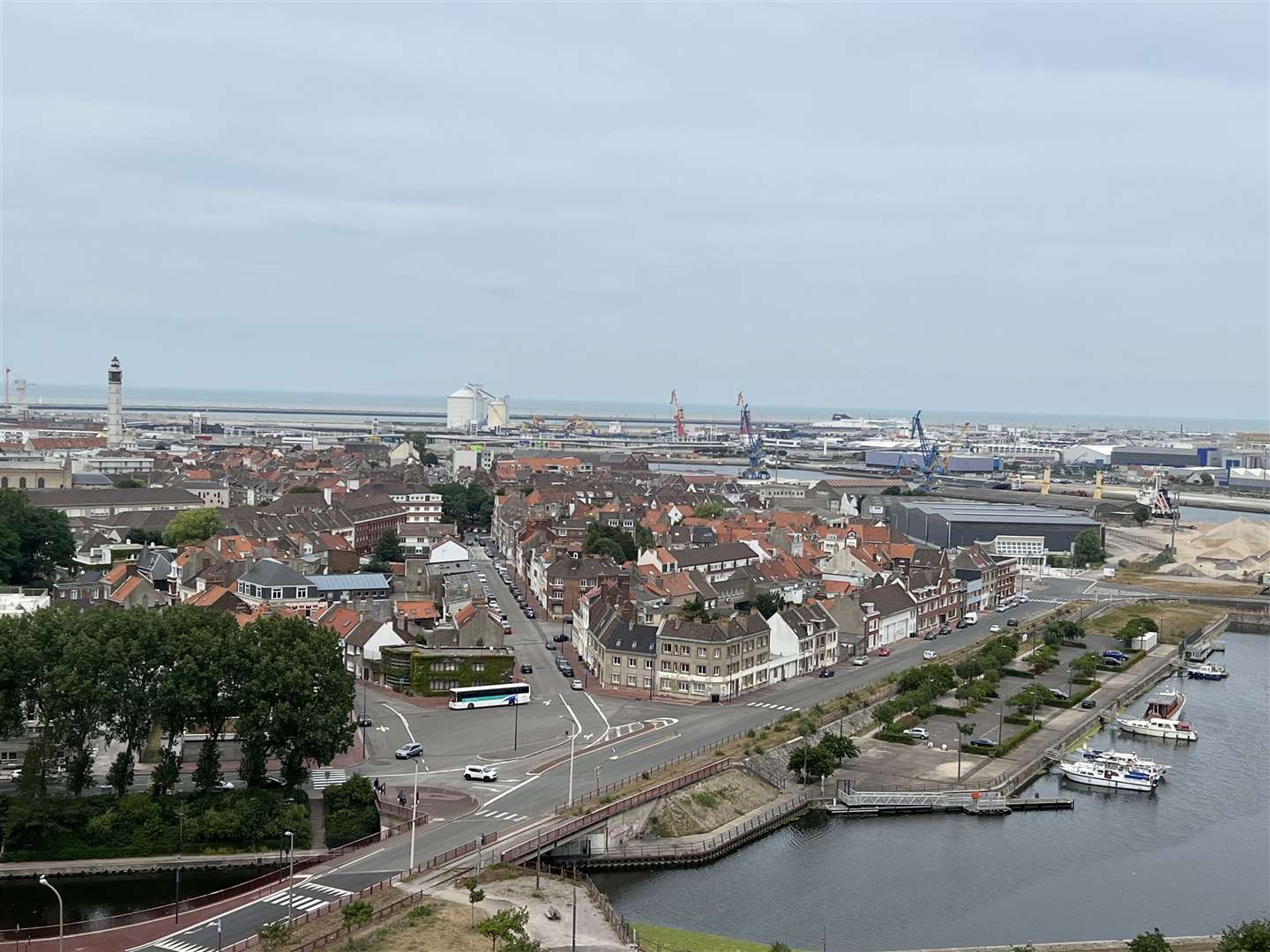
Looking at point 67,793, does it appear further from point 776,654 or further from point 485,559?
point 485,559

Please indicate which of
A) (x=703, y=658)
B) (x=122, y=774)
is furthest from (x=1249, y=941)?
(x=122, y=774)

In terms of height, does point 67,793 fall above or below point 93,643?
below

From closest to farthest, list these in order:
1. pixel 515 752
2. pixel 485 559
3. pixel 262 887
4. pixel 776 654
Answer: pixel 262 887
pixel 515 752
pixel 776 654
pixel 485 559

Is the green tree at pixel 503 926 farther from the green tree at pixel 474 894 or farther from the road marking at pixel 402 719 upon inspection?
the road marking at pixel 402 719

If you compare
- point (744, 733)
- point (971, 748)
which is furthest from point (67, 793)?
point (971, 748)

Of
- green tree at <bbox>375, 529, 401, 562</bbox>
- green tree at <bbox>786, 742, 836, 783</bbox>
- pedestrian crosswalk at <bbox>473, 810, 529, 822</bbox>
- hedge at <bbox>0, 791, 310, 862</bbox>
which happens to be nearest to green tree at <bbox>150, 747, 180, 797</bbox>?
hedge at <bbox>0, 791, 310, 862</bbox>

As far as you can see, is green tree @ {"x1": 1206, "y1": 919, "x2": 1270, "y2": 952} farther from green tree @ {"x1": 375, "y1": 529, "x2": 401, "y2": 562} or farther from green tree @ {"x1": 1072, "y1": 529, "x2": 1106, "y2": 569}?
green tree @ {"x1": 1072, "y1": 529, "x2": 1106, "y2": 569}

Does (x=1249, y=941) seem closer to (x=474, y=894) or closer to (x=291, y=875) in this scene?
(x=474, y=894)
